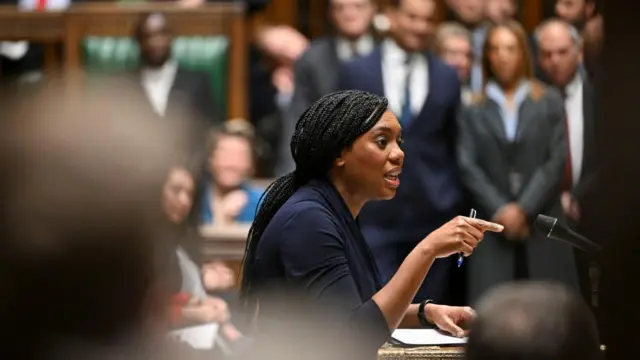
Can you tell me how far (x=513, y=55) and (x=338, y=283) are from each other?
2.60m

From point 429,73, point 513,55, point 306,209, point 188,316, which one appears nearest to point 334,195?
point 306,209

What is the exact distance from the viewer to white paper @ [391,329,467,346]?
263 centimetres

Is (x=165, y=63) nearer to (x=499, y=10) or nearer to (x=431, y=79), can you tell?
(x=431, y=79)

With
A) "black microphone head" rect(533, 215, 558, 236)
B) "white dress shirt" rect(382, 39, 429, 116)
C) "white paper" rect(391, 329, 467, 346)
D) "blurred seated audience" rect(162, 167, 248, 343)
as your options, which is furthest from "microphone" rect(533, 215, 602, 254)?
"white dress shirt" rect(382, 39, 429, 116)

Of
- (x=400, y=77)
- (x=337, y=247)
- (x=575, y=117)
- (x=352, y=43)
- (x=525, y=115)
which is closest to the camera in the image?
(x=337, y=247)

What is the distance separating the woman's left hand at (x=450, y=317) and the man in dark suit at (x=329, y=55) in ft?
6.73

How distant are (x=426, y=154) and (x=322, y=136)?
1.85 meters

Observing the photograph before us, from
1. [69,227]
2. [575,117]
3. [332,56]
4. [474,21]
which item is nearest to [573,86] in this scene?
[575,117]

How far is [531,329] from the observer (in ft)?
4.13

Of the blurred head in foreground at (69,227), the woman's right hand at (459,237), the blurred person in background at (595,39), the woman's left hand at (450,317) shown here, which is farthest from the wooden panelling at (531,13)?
the blurred head in foreground at (69,227)

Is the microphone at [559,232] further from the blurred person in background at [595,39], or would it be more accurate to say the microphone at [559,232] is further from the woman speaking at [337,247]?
the blurred person in background at [595,39]

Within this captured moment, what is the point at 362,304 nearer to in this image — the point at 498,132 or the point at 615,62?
the point at 615,62

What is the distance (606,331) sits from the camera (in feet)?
4.40

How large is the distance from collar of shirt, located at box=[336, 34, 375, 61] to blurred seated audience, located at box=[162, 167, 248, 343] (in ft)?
4.80
